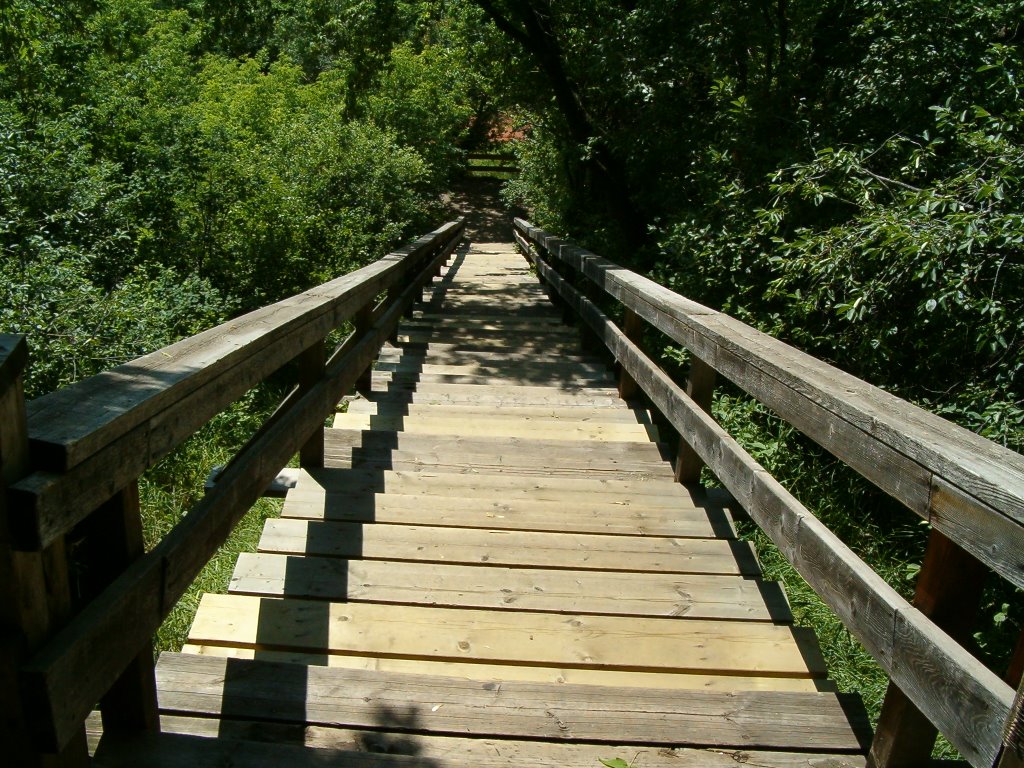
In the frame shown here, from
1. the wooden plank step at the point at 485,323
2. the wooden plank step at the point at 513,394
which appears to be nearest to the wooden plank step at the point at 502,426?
the wooden plank step at the point at 513,394

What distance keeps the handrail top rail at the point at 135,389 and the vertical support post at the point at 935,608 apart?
1.59 m

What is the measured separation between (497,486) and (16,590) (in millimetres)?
2709

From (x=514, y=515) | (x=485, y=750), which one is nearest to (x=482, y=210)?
(x=514, y=515)

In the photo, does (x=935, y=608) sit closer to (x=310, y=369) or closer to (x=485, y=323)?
(x=310, y=369)

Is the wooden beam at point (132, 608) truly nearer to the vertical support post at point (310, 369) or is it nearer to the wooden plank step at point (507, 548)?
the wooden plank step at point (507, 548)

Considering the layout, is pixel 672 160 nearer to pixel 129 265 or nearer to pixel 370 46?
pixel 129 265

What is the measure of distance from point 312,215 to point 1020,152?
7.49 metres

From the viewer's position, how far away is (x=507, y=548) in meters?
3.32

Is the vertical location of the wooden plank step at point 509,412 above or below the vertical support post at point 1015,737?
below

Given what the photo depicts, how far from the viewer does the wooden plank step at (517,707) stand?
7.06ft

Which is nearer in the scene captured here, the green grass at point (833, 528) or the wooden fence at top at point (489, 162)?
the green grass at point (833, 528)

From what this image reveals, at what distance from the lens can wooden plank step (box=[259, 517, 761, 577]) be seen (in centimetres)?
322

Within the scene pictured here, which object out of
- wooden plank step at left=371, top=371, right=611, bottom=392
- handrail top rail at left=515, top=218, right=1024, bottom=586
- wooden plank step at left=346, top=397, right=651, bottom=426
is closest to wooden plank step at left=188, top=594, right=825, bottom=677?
Answer: handrail top rail at left=515, top=218, right=1024, bottom=586

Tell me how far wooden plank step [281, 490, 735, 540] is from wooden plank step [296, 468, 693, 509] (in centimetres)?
8
